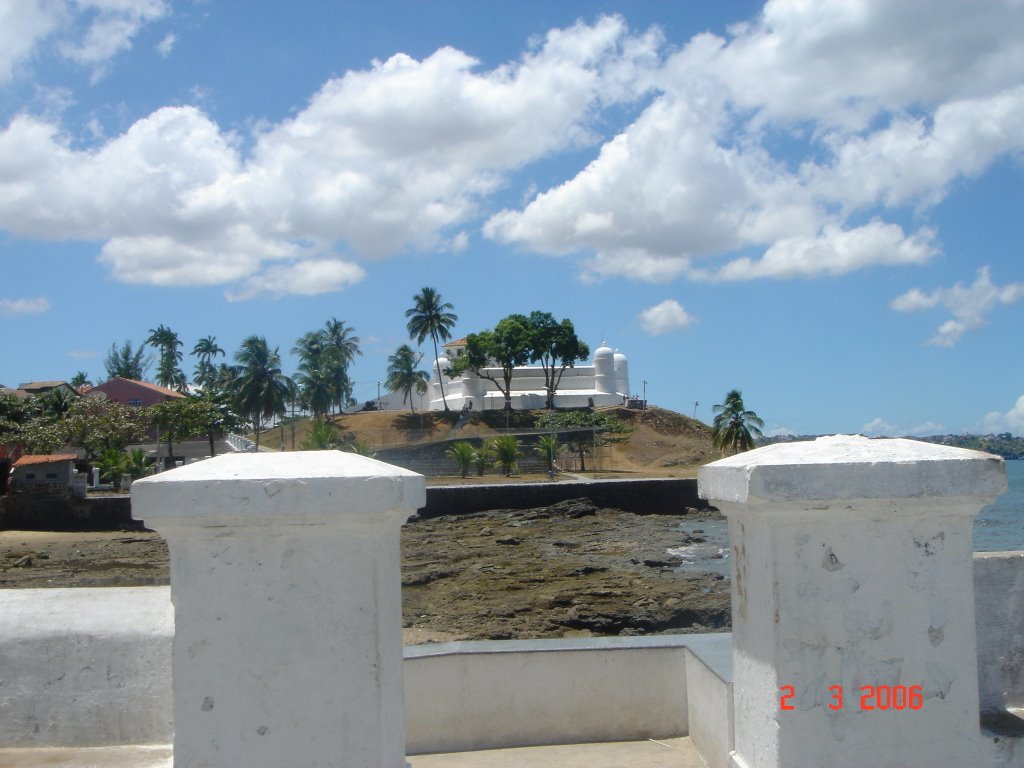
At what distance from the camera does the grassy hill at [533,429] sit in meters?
58.4

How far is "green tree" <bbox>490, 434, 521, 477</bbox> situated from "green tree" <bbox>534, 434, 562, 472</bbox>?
1.61 m

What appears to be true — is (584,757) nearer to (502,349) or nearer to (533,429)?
(533,429)

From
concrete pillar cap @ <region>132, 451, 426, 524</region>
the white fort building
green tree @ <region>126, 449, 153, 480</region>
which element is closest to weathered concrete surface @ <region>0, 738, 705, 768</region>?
concrete pillar cap @ <region>132, 451, 426, 524</region>

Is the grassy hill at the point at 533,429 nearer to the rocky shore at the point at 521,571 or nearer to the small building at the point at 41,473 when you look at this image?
the rocky shore at the point at 521,571

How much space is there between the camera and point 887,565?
8.34 feet

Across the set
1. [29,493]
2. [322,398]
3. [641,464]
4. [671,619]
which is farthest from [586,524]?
[322,398]

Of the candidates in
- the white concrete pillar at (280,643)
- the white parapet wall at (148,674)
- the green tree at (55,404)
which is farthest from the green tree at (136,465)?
the white concrete pillar at (280,643)

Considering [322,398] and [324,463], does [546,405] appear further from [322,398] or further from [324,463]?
[324,463]

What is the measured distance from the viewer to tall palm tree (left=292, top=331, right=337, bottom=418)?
63.2 metres

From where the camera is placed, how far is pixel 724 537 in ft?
97.9

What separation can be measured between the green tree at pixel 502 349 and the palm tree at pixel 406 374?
7.39 meters

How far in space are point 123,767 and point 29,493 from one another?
3431 centimetres

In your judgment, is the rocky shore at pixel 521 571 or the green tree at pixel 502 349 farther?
the green tree at pixel 502 349

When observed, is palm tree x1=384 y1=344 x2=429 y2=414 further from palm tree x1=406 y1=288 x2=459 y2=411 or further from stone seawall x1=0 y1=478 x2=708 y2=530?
stone seawall x1=0 y1=478 x2=708 y2=530
